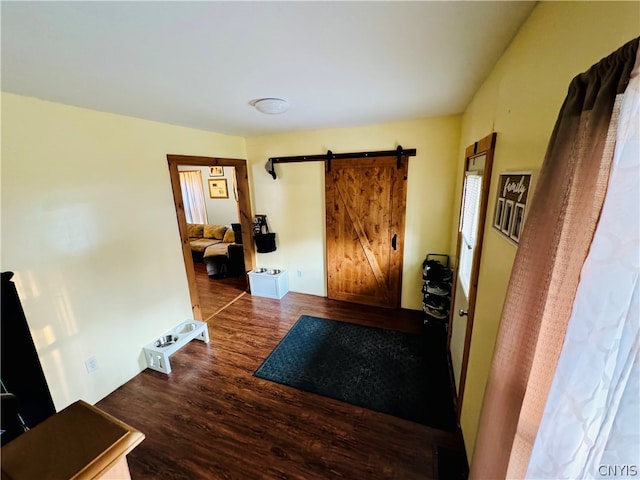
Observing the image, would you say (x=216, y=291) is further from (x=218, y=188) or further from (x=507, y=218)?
(x=507, y=218)

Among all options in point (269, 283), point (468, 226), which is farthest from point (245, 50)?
point (269, 283)

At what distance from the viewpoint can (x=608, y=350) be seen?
53 centimetres

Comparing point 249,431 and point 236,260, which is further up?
point 236,260

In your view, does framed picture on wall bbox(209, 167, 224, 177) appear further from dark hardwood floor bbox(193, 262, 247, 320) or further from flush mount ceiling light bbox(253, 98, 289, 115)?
flush mount ceiling light bbox(253, 98, 289, 115)

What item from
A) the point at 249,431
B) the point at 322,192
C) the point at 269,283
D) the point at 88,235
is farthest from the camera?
the point at 269,283

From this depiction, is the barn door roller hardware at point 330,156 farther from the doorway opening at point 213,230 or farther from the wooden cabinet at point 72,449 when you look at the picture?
the wooden cabinet at point 72,449

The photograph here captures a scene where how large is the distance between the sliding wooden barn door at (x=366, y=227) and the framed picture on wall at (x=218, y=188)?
3.75 meters

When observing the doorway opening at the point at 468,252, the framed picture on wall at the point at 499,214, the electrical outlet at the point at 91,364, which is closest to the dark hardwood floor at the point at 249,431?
the electrical outlet at the point at 91,364

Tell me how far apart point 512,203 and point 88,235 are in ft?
9.41

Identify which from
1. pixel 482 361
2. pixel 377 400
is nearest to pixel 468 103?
pixel 482 361

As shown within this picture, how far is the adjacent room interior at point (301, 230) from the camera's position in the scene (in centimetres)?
81

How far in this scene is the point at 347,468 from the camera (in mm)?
1680

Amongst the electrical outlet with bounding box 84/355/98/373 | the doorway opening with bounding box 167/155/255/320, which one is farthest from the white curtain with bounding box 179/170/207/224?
the electrical outlet with bounding box 84/355/98/373

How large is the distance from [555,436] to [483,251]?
110cm
